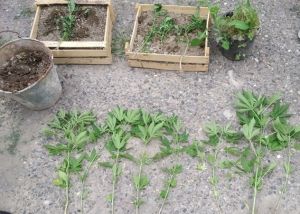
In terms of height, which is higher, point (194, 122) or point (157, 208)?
point (194, 122)

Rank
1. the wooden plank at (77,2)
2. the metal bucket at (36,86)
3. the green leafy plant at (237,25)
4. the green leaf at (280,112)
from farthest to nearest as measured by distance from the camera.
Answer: the wooden plank at (77,2)
the green leafy plant at (237,25)
the green leaf at (280,112)
the metal bucket at (36,86)

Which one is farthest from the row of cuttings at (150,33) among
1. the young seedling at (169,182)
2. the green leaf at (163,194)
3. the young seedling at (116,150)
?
the green leaf at (163,194)

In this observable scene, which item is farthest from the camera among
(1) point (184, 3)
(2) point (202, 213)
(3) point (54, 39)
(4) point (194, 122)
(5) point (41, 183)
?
(1) point (184, 3)

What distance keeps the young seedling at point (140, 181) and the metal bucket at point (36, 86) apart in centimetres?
106

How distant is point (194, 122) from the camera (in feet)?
12.4

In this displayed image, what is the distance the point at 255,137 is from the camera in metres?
3.63

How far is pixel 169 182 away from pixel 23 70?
1731mm

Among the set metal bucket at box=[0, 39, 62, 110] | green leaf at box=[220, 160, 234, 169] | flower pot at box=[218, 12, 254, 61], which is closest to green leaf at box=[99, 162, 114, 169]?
metal bucket at box=[0, 39, 62, 110]

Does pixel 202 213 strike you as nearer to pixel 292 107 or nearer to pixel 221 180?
pixel 221 180

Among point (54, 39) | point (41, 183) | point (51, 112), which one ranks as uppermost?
point (54, 39)

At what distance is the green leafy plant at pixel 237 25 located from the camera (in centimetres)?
379

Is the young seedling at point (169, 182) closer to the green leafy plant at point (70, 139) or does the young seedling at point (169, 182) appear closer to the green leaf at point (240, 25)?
the green leafy plant at point (70, 139)

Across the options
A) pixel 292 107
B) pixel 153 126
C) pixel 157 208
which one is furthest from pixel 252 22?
pixel 157 208

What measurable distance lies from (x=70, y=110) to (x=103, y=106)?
32 cm
